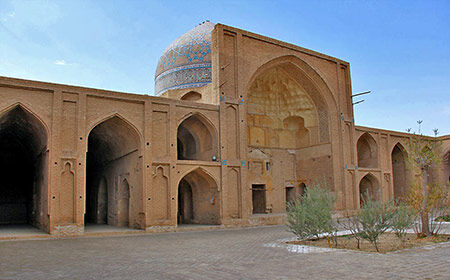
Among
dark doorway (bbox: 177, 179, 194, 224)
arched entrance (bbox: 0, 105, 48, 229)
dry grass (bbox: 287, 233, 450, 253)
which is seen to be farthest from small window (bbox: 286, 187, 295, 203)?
arched entrance (bbox: 0, 105, 48, 229)

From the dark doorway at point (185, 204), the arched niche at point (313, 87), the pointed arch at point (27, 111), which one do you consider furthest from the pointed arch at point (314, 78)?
the pointed arch at point (27, 111)

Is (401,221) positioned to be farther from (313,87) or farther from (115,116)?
(313,87)

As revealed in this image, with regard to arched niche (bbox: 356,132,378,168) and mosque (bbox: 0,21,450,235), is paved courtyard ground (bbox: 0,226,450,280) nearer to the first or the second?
mosque (bbox: 0,21,450,235)

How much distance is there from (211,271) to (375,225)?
385cm

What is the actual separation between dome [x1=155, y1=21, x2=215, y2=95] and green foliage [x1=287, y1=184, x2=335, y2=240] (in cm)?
1187

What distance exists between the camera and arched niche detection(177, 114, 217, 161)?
14.8 m

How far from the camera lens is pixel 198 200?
15250 mm

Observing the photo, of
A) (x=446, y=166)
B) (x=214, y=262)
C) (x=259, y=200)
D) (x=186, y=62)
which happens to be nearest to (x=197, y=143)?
(x=259, y=200)

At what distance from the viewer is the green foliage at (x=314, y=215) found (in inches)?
332

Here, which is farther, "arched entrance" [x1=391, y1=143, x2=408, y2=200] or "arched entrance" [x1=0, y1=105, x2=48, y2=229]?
"arched entrance" [x1=391, y1=143, x2=408, y2=200]

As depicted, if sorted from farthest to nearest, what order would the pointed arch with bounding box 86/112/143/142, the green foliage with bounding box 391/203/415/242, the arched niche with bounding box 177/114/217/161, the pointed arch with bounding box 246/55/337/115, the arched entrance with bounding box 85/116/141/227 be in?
the pointed arch with bounding box 246/55/337/115
the arched niche with bounding box 177/114/217/161
the arched entrance with bounding box 85/116/141/227
the pointed arch with bounding box 86/112/143/142
the green foliage with bounding box 391/203/415/242

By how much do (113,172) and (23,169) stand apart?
628 centimetres

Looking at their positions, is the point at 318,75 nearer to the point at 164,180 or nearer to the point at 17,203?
the point at 164,180

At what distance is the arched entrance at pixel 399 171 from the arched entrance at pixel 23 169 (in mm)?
18827
